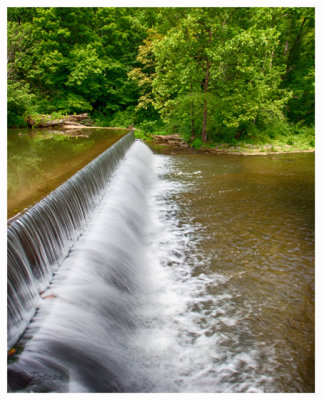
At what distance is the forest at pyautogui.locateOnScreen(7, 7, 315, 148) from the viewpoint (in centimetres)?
1357

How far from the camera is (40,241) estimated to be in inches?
143

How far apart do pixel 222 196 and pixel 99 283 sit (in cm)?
475

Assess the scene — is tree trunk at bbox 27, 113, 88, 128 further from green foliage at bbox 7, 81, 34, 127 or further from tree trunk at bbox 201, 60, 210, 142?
tree trunk at bbox 201, 60, 210, 142

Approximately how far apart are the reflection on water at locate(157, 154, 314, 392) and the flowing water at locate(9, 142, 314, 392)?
1 centimetres

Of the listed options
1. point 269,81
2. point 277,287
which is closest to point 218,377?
point 277,287

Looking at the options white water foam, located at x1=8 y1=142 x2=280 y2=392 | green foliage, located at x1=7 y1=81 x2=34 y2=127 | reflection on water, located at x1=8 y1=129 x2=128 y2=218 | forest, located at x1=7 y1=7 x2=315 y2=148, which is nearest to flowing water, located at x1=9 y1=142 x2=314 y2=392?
white water foam, located at x1=8 y1=142 x2=280 y2=392

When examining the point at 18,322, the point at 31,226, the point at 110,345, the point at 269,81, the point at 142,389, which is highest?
the point at 269,81

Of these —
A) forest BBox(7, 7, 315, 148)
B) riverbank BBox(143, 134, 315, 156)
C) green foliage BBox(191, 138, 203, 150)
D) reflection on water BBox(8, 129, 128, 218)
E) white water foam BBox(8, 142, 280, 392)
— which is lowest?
white water foam BBox(8, 142, 280, 392)

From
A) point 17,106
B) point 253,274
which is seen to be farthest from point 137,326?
point 17,106

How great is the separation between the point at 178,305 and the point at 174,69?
12.9 m

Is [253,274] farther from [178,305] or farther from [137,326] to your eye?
[137,326]

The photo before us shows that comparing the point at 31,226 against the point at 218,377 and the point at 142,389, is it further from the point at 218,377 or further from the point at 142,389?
the point at 218,377

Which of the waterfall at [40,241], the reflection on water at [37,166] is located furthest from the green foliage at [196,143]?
the waterfall at [40,241]

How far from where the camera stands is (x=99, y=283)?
390 centimetres
